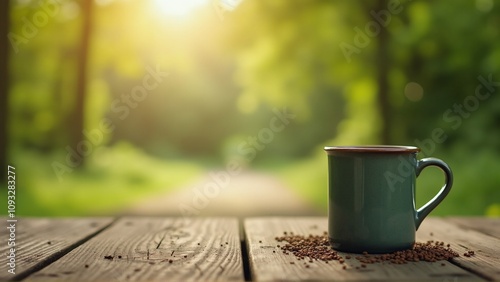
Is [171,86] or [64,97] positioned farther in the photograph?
[171,86]

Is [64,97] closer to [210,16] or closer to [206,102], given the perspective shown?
[210,16]

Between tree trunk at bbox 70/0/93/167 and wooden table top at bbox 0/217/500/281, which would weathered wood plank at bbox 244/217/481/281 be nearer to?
wooden table top at bbox 0/217/500/281

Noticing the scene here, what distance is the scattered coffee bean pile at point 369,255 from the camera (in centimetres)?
168

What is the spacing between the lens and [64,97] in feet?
61.3

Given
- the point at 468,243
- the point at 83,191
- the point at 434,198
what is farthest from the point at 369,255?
the point at 83,191

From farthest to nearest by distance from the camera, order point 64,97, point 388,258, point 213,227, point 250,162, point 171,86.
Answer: point 171,86 → point 250,162 → point 64,97 → point 213,227 → point 388,258

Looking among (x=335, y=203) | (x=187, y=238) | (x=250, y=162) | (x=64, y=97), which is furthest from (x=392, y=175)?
(x=250, y=162)

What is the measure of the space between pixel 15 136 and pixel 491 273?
19892mm

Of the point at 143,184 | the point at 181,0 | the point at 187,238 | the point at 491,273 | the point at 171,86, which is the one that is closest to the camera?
the point at 491,273

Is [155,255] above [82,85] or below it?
below

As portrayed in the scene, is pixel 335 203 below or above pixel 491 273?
above

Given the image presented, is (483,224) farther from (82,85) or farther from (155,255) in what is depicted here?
(82,85)

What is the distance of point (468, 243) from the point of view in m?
2.02

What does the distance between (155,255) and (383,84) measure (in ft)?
27.3
